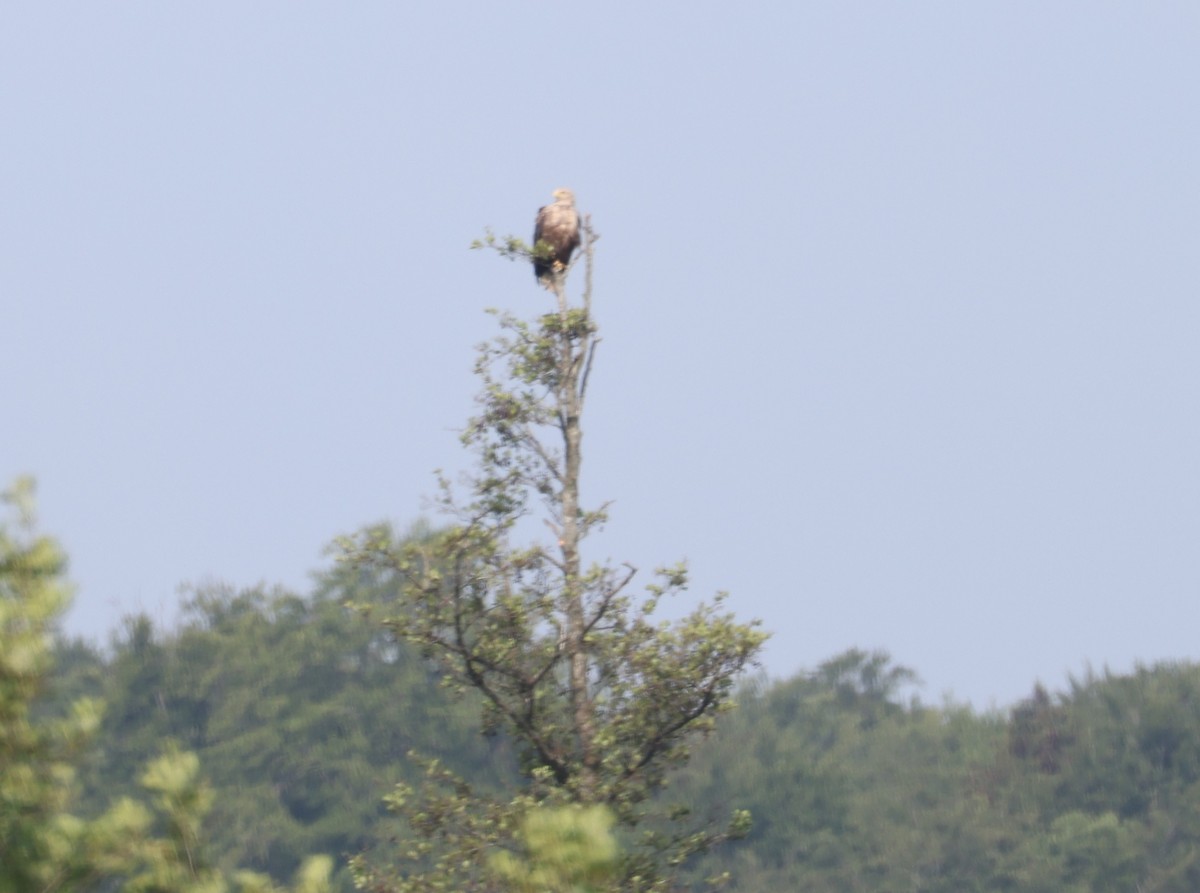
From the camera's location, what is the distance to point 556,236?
14.9 m

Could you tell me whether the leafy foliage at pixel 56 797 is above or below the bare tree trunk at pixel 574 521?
below

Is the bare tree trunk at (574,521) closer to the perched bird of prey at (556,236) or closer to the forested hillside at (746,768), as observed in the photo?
the perched bird of prey at (556,236)

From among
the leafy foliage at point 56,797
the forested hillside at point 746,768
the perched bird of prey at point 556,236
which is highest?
the forested hillside at point 746,768

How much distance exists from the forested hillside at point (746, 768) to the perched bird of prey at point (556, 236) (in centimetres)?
3897

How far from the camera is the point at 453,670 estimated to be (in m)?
13.4

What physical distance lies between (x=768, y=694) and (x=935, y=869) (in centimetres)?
1487

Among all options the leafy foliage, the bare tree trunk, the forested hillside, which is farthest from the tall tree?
the forested hillside

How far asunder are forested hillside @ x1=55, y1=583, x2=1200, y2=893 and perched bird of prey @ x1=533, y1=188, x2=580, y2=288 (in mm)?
38968

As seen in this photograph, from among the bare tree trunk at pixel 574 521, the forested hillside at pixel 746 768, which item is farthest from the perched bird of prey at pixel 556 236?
the forested hillside at pixel 746 768

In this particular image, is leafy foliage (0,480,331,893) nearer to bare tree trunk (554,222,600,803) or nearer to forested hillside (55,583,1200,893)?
bare tree trunk (554,222,600,803)

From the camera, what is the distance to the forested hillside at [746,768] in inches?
2163

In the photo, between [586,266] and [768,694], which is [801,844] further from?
[586,266]

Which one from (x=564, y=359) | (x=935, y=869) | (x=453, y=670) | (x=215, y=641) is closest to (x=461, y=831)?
(x=453, y=670)

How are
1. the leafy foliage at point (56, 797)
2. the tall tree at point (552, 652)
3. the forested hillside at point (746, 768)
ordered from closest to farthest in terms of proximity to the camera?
the leafy foliage at point (56, 797), the tall tree at point (552, 652), the forested hillside at point (746, 768)
